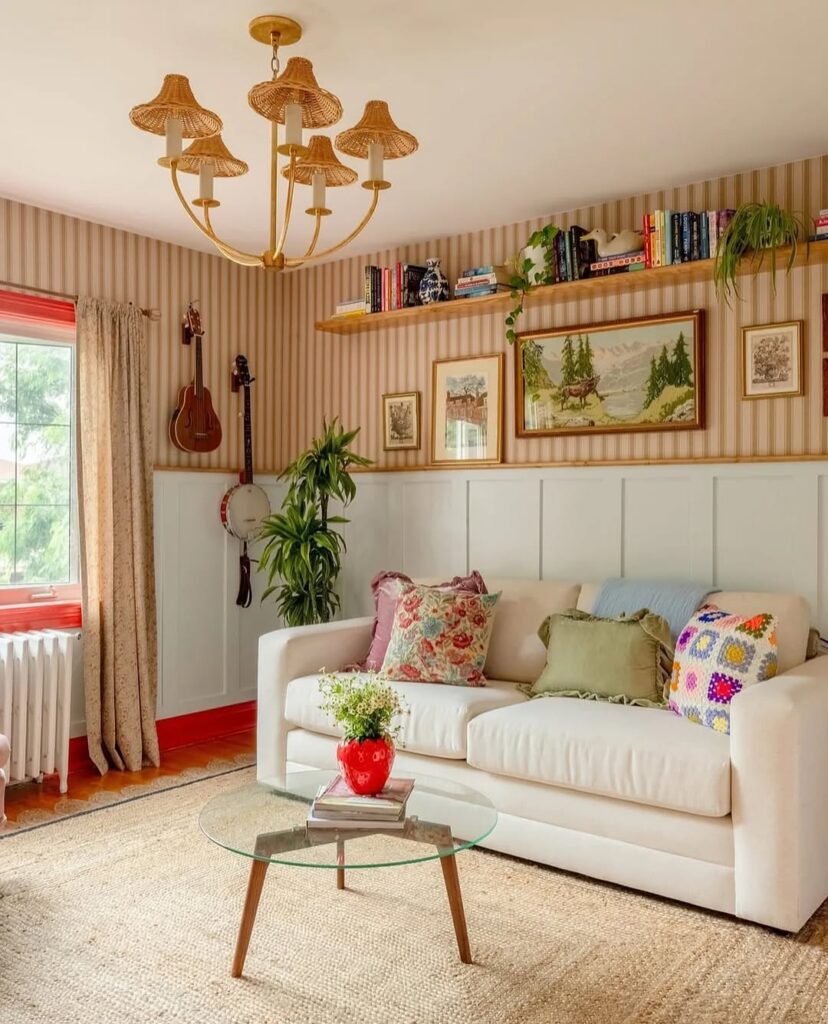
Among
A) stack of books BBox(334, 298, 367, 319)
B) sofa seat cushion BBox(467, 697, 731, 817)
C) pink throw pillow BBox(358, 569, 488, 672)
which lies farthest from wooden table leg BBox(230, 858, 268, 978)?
stack of books BBox(334, 298, 367, 319)

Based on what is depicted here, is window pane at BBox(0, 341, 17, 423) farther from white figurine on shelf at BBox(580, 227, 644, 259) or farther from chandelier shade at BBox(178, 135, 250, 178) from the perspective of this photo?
white figurine on shelf at BBox(580, 227, 644, 259)

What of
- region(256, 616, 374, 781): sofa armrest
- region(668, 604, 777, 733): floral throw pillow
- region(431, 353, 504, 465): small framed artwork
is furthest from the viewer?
region(431, 353, 504, 465): small framed artwork

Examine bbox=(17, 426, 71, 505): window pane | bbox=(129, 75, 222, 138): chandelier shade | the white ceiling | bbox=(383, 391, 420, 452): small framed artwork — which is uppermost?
the white ceiling

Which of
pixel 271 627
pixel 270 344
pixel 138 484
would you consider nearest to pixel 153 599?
pixel 138 484

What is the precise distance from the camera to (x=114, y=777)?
4086 mm

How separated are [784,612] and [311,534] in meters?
2.18

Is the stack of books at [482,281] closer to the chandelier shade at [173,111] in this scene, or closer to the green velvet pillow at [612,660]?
the green velvet pillow at [612,660]

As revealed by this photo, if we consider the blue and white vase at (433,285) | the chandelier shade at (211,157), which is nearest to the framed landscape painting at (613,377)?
the blue and white vase at (433,285)

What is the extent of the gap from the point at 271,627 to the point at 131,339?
1759mm

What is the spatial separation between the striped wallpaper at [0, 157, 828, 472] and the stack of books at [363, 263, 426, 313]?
0.66ft

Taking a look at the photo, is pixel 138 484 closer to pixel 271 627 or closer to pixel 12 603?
pixel 12 603

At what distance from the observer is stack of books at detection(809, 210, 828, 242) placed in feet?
10.9

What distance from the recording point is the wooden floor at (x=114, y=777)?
3740 millimetres

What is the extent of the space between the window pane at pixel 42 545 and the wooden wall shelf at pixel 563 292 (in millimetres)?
1632
